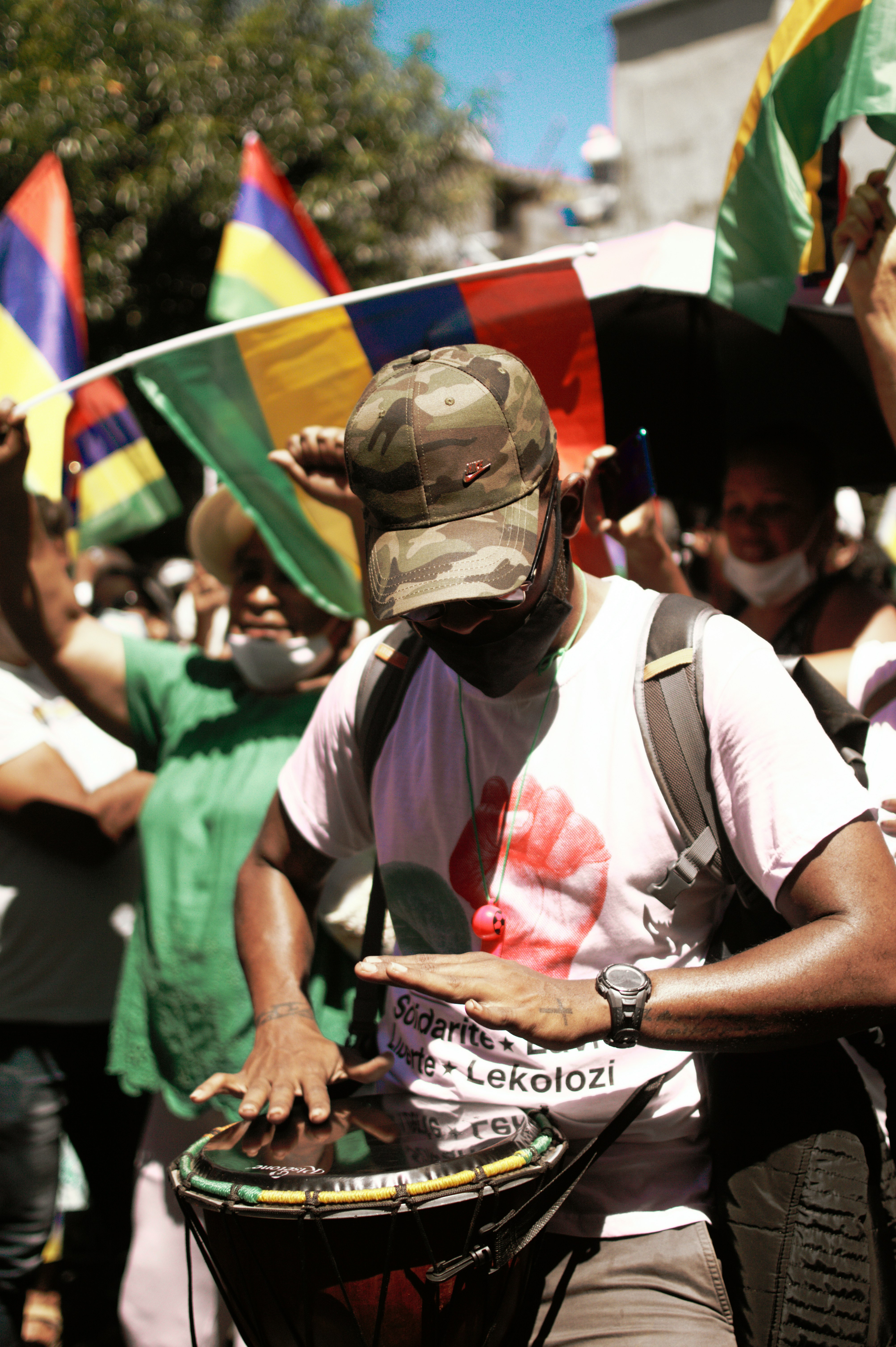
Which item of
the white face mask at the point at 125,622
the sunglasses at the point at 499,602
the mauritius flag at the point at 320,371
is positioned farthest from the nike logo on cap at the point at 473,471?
the white face mask at the point at 125,622

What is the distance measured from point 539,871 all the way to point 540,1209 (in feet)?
1.59

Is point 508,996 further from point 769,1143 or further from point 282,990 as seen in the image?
point 282,990

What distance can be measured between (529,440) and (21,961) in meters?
2.48

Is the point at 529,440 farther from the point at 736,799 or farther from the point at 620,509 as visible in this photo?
the point at 620,509

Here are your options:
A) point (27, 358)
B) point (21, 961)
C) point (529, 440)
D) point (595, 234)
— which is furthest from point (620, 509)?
point (595, 234)

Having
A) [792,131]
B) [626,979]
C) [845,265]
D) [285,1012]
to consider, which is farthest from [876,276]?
[285,1012]

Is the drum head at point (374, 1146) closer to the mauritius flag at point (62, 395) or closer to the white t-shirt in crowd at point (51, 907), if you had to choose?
the white t-shirt in crowd at point (51, 907)

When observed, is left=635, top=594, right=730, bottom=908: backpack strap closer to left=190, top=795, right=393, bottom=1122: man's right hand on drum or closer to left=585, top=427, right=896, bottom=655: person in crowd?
left=190, top=795, right=393, bottom=1122: man's right hand on drum

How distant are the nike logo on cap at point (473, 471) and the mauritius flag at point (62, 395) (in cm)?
233

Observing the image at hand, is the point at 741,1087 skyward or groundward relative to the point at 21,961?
skyward

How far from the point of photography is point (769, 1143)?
1.61 meters

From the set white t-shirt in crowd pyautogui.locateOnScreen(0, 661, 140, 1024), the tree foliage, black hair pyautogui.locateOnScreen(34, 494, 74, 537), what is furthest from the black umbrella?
the tree foliage

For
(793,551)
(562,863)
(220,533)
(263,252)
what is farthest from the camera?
(263,252)

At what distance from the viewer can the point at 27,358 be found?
3.93 meters
